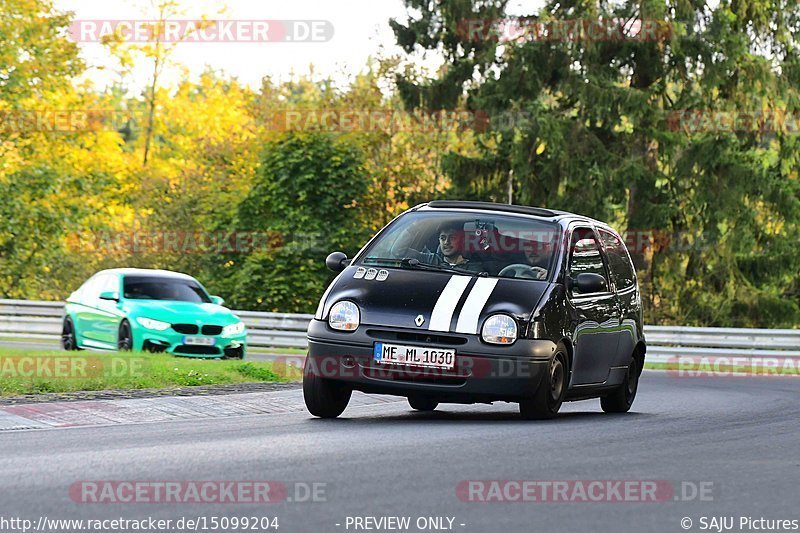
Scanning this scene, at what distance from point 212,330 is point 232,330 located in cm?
41

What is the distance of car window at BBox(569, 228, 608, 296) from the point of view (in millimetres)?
12816

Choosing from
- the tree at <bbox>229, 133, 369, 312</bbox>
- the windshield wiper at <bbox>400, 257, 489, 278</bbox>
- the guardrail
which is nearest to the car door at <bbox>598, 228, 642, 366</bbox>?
the windshield wiper at <bbox>400, 257, 489, 278</bbox>

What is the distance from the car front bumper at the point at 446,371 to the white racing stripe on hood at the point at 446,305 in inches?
3.1

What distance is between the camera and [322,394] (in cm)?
1196

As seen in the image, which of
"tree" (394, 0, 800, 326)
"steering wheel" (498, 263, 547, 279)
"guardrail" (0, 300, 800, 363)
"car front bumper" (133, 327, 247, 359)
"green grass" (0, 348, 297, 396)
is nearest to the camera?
"steering wheel" (498, 263, 547, 279)

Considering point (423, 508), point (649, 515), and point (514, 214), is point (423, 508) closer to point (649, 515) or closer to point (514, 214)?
point (649, 515)

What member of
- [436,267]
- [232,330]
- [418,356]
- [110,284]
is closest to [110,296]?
[110,284]

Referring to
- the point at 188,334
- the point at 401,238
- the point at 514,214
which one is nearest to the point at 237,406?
the point at 401,238

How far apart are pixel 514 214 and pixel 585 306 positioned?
3.37ft

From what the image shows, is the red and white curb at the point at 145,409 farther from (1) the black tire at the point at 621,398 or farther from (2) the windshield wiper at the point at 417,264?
(1) the black tire at the point at 621,398

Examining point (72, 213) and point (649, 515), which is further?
point (72, 213)

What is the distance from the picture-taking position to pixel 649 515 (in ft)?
23.2

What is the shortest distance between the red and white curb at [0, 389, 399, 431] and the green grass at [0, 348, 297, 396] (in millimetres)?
978

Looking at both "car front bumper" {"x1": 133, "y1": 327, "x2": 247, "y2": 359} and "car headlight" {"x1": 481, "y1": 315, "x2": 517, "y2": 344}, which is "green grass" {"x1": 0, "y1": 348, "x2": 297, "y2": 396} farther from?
"car headlight" {"x1": 481, "y1": 315, "x2": 517, "y2": 344}
